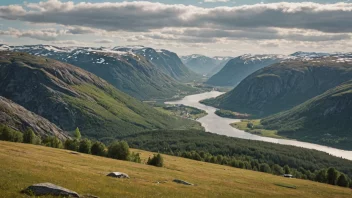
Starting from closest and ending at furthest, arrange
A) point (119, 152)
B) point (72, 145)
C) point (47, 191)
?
point (47, 191) → point (119, 152) → point (72, 145)

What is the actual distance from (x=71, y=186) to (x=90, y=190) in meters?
2.52

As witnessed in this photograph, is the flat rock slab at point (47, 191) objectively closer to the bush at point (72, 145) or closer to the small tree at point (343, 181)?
the bush at point (72, 145)

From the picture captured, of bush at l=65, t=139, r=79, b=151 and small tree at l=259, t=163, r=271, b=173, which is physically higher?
bush at l=65, t=139, r=79, b=151

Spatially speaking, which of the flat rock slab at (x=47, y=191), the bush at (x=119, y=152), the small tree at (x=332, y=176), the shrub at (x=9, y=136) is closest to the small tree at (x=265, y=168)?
the small tree at (x=332, y=176)

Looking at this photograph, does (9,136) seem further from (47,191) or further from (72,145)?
(47,191)

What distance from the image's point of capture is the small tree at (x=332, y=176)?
13974 cm

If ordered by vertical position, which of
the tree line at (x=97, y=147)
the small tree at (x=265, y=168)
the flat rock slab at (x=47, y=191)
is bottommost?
the small tree at (x=265, y=168)

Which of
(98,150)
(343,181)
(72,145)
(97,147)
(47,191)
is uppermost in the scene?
(47,191)

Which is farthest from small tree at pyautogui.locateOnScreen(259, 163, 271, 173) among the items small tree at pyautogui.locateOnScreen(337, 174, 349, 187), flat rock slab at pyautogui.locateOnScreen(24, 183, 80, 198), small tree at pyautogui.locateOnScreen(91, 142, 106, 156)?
flat rock slab at pyautogui.locateOnScreen(24, 183, 80, 198)

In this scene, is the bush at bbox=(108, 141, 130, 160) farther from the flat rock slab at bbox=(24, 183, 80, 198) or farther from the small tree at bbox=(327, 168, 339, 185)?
the small tree at bbox=(327, 168, 339, 185)

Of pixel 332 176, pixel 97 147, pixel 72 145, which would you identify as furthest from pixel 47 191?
pixel 332 176

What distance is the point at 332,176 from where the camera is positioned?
5531 inches

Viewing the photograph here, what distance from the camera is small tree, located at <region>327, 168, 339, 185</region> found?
13974 centimetres

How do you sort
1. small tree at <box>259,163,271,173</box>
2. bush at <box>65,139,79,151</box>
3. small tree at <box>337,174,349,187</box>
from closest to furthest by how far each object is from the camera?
1. bush at <box>65,139,79,151</box>
2. small tree at <box>337,174,349,187</box>
3. small tree at <box>259,163,271,173</box>
